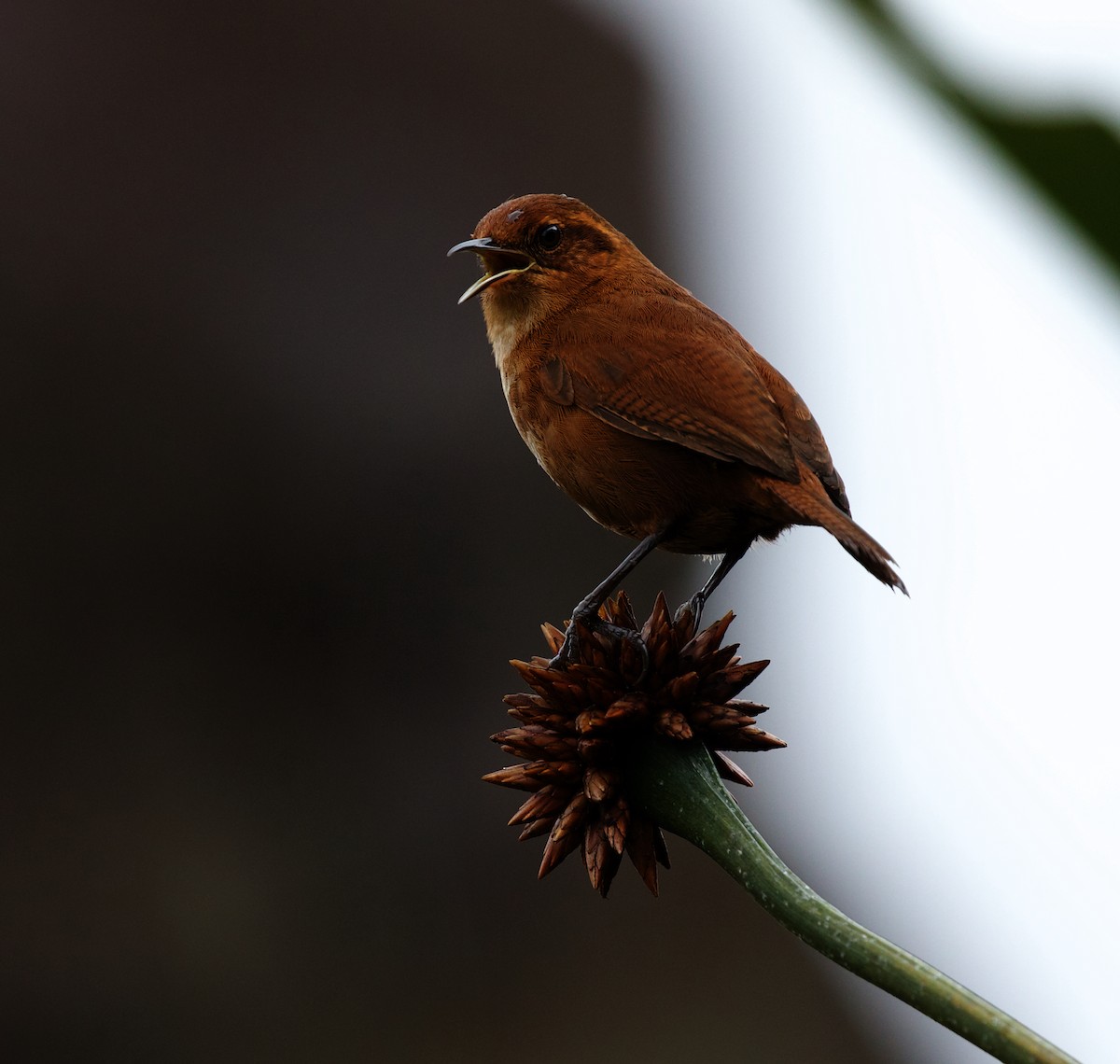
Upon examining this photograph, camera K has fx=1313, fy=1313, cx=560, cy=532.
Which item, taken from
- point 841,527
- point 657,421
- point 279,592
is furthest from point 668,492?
point 279,592

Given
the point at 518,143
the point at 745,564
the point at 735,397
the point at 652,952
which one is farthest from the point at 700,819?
the point at 518,143

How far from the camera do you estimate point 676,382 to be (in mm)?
2020

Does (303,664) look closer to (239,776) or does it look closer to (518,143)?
(239,776)

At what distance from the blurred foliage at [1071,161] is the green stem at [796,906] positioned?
60cm

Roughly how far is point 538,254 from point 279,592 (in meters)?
7.75

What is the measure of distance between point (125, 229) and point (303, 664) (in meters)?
3.60

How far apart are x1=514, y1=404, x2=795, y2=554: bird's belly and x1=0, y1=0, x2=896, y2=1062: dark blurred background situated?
25.6 ft

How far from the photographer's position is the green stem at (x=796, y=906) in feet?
3.01

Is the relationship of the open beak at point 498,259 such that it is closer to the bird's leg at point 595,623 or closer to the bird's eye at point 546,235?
the bird's eye at point 546,235

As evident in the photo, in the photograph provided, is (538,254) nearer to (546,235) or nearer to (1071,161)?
(546,235)

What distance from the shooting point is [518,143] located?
11.2m

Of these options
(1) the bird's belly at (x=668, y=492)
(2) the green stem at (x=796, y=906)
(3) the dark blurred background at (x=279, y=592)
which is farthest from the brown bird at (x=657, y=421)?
(3) the dark blurred background at (x=279, y=592)

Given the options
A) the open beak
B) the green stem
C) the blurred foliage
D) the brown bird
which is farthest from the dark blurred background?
the blurred foliage

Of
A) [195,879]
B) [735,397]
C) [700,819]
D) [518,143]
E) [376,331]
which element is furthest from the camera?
[518,143]
